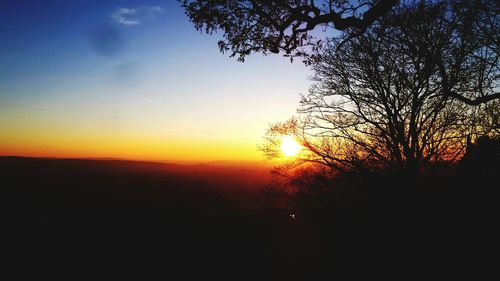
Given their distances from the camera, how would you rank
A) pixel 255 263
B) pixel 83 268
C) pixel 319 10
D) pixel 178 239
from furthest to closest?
pixel 178 239
pixel 255 263
pixel 83 268
pixel 319 10

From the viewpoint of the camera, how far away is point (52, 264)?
855cm

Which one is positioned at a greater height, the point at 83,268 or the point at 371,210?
the point at 371,210

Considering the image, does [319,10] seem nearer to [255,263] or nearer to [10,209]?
[255,263]

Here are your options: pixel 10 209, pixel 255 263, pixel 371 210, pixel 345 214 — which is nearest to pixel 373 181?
pixel 371 210

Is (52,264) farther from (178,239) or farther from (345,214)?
(345,214)

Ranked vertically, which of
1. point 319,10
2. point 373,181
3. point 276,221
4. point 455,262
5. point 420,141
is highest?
point 319,10

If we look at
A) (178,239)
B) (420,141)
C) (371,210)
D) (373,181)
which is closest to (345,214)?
(371,210)

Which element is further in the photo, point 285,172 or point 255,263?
point 285,172

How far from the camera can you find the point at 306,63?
888 cm

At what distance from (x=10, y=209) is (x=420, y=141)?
21691mm

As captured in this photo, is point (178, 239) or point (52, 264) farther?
point (178, 239)

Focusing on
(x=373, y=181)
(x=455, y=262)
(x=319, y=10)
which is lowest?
(x=455, y=262)

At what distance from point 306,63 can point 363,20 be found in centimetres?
301

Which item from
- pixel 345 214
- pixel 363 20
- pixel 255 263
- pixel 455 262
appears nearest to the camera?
pixel 363 20
